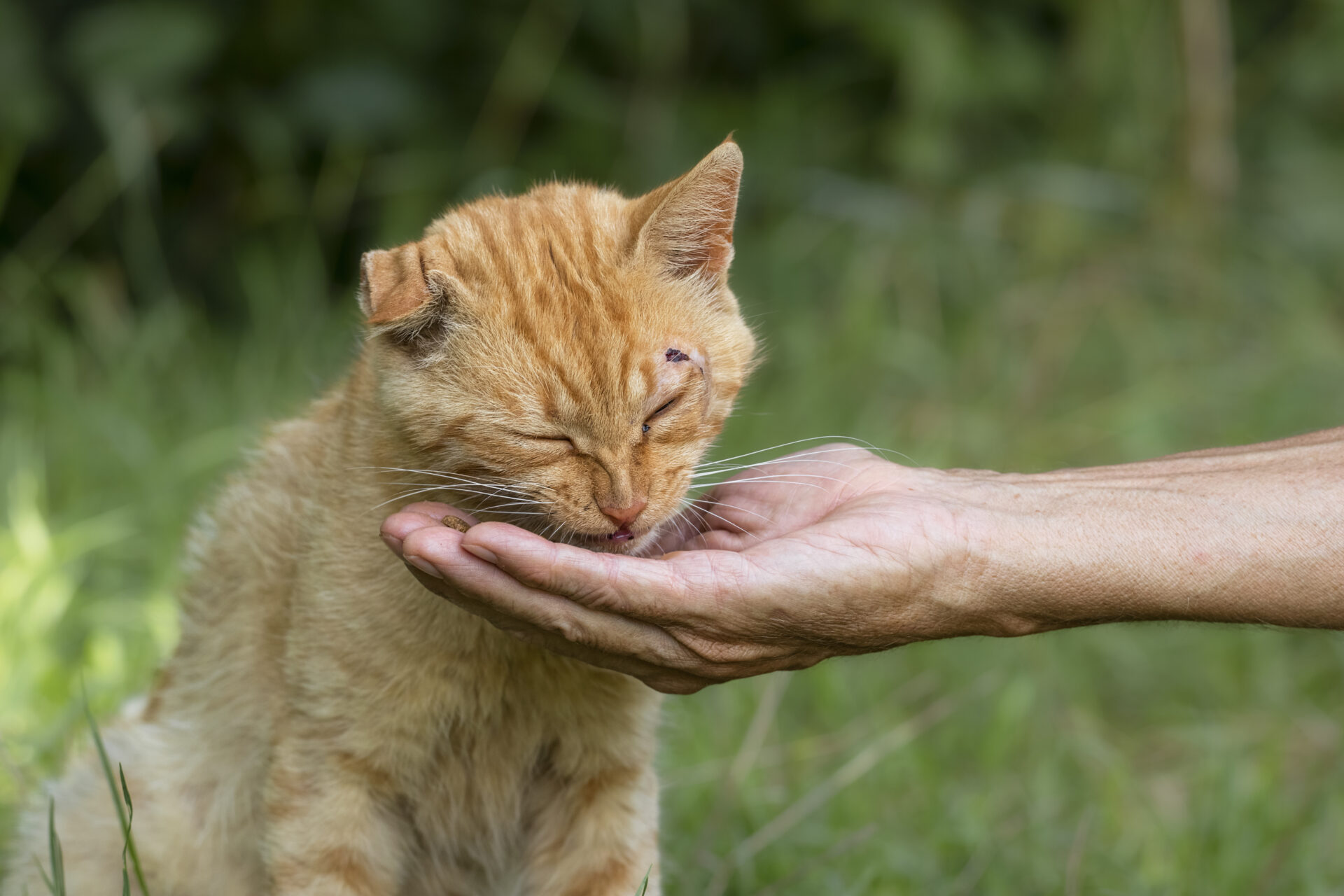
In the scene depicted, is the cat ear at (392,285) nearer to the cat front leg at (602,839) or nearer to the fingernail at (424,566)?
the fingernail at (424,566)

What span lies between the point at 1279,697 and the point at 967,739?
119cm

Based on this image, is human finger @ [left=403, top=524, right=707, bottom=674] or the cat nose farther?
the cat nose

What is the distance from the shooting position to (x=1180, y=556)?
220 centimetres

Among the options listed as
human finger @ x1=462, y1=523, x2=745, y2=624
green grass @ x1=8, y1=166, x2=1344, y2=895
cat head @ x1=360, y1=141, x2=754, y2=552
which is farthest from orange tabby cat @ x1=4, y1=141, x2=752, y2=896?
green grass @ x1=8, y1=166, x2=1344, y2=895

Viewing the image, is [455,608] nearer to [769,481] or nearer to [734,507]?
[734,507]

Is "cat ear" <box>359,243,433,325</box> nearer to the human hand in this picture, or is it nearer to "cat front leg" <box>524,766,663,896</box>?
the human hand

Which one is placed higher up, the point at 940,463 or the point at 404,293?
the point at 940,463

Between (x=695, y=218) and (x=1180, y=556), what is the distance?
3.56 ft

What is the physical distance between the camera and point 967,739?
3.92m

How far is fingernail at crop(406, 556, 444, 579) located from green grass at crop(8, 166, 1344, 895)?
1.26 metres

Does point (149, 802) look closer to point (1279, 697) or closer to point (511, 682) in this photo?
point (511, 682)

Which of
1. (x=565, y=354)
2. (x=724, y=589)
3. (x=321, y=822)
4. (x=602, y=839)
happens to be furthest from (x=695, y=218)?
(x=321, y=822)

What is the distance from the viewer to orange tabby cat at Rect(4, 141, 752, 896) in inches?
86.6

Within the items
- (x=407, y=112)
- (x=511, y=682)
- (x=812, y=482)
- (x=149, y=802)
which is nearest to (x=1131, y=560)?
(x=812, y=482)
